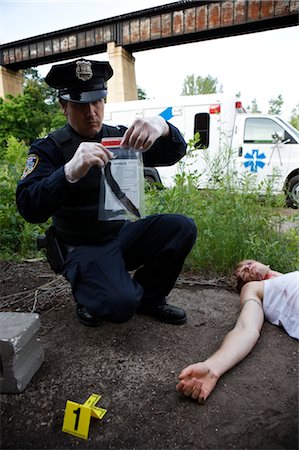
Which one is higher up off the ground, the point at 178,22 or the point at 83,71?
the point at 178,22

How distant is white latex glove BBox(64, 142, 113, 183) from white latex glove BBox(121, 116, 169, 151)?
0.16 metres

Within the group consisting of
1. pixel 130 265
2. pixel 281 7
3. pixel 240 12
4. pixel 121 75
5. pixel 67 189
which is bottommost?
pixel 130 265

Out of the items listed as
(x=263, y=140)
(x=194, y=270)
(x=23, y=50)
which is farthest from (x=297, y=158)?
(x=23, y=50)

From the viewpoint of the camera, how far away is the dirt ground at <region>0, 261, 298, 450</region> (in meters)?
1.12

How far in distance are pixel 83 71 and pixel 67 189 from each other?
0.63m

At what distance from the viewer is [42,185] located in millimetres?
1502

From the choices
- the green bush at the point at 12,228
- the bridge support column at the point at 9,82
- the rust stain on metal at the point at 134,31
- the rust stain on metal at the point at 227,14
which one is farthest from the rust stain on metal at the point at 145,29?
the green bush at the point at 12,228

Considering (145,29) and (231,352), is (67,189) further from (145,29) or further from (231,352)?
(145,29)

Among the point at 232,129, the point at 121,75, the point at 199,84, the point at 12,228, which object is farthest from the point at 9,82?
the point at 199,84

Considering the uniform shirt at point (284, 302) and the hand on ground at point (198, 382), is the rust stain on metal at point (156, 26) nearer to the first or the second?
the uniform shirt at point (284, 302)

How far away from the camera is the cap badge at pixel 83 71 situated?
1664 mm

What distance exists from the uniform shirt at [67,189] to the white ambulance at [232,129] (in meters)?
3.76

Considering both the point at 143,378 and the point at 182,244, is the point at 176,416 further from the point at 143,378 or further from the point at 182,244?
the point at 182,244

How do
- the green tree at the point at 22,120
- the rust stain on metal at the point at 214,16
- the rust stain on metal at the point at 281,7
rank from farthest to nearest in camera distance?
the green tree at the point at 22,120 → the rust stain on metal at the point at 214,16 → the rust stain on metal at the point at 281,7
